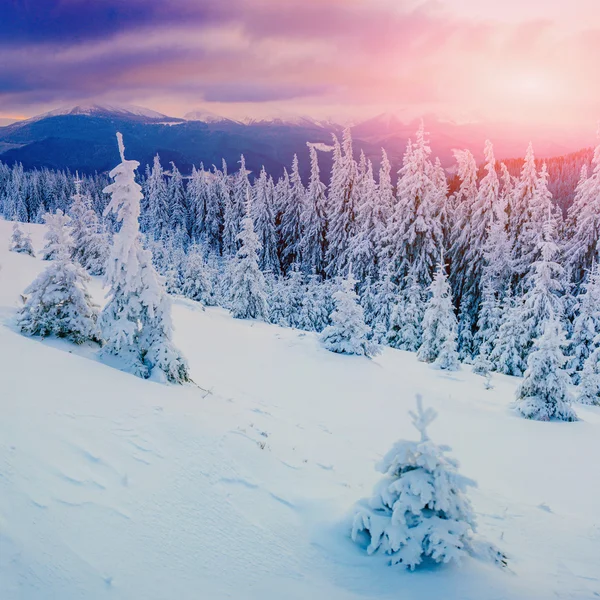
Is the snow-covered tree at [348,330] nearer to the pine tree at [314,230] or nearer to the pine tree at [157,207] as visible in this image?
the pine tree at [314,230]

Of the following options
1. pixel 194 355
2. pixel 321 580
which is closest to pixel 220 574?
pixel 321 580

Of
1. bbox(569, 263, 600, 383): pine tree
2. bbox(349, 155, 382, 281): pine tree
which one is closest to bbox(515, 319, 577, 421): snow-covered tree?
bbox(569, 263, 600, 383): pine tree

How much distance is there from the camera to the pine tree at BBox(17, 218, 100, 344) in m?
9.50

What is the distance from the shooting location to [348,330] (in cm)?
1669

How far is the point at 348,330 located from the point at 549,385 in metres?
7.04

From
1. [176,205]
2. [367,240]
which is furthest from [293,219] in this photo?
[176,205]

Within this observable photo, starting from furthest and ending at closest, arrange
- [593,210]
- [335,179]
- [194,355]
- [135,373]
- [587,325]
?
[335,179] < [593,210] < [587,325] < [194,355] < [135,373]

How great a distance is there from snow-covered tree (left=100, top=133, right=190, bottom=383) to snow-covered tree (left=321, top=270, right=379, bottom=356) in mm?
8281

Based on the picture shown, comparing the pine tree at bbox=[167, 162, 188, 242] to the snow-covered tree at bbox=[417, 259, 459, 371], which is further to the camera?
the pine tree at bbox=[167, 162, 188, 242]

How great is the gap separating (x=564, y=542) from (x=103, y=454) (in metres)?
6.29

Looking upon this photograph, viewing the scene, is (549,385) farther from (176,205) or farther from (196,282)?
(176,205)

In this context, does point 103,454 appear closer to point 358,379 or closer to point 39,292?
point 39,292

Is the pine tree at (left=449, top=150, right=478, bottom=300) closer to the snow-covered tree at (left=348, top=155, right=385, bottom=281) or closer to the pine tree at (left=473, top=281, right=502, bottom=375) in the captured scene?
the pine tree at (left=473, top=281, right=502, bottom=375)

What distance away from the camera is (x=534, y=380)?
12336 mm
